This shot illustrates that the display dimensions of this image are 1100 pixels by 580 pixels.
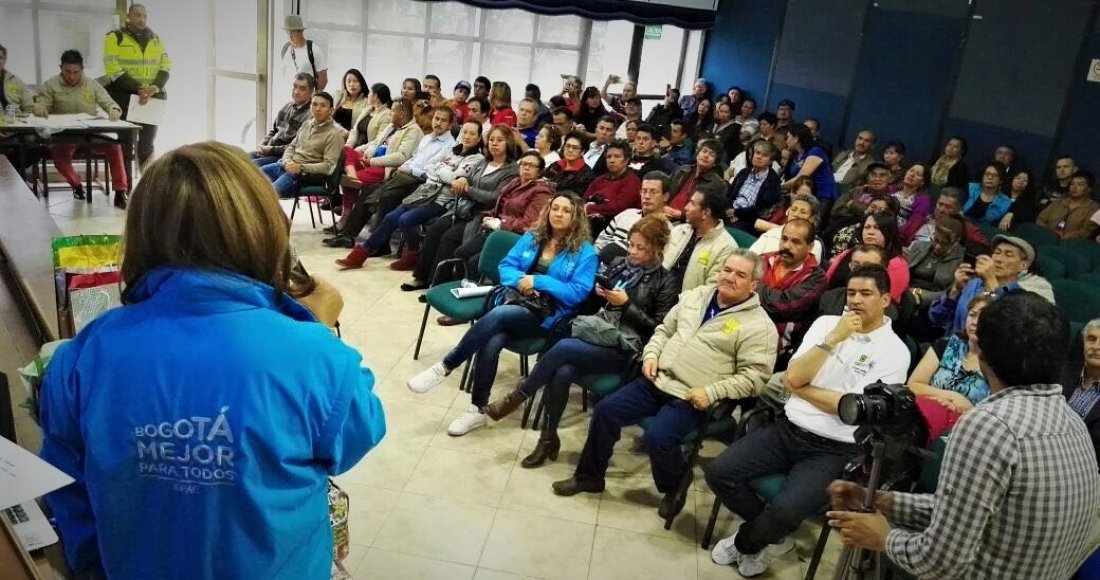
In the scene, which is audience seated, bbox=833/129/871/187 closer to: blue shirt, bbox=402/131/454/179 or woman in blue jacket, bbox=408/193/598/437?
blue shirt, bbox=402/131/454/179

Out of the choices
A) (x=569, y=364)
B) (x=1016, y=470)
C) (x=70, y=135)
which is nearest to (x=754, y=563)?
(x=569, y=364)

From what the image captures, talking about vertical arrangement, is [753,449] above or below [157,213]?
below

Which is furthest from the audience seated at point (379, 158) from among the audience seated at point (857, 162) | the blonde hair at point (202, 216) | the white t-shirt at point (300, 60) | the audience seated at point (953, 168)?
the blonde hair at point (202, 216)

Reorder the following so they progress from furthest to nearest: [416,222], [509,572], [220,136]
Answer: [220,136] → [416,222] → [509,572]

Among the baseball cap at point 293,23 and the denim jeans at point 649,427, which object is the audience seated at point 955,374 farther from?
the baseball cap at point 293,23

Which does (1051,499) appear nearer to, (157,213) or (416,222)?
(157,213)

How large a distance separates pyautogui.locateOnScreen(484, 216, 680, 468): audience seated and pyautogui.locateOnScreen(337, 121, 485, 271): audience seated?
225cm

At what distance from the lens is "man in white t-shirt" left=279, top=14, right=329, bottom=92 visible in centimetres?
833

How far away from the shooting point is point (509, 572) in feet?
10.0

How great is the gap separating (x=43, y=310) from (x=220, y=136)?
7.17m

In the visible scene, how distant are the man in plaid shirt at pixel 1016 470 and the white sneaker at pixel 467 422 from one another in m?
2.42

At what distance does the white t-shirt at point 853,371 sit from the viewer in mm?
3119

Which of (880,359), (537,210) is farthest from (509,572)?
(537,210)

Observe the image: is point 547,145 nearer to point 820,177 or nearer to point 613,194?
point 613,194
